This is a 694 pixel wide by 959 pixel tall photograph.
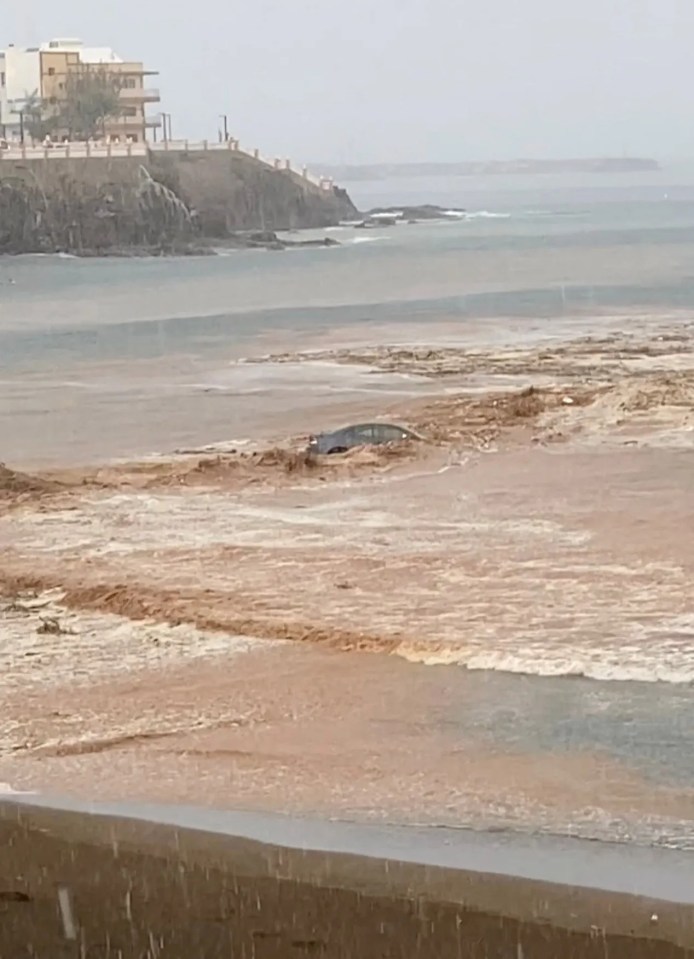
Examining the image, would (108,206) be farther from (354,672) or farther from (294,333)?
(354,672)

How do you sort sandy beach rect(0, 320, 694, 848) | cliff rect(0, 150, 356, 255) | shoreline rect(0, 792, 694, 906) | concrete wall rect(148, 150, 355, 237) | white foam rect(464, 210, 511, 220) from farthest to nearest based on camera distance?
1. white foam rect(464, 210, 511, 220)
2. concrete wall rect(148, 150, 355, 237)
3. cliff rect(0, 150, 356, 255)
4. sandy beach rect(0, 320, 694, 848)
5. shoreline rect(0, 792, 694, 906)

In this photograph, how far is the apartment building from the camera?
4683 inches

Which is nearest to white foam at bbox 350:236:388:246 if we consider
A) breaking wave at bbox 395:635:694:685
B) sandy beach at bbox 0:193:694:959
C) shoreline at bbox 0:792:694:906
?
sandy beach at bbox 0:193:694:959

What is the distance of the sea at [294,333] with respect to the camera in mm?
9867

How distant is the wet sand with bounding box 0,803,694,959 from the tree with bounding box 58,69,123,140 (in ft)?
360

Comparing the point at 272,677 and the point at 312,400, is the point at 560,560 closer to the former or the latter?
the point at 272,677

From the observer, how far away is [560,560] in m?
14.1

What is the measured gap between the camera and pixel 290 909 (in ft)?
19.9

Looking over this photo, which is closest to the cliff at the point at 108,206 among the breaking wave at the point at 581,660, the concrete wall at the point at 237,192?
the concrete wall at the point at 237,192

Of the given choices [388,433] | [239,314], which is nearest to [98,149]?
[239,314]

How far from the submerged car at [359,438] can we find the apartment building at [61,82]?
316 ft

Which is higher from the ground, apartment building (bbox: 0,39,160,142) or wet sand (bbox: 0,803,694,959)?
apartment building (bbox: 0,39,160,142)

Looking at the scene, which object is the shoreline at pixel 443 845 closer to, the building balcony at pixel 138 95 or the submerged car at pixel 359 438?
the submerged car at pixel 359 438

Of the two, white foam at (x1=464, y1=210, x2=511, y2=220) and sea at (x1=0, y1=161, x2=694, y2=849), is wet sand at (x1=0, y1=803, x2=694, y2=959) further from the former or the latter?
white foam at (x1=464, y1=210, x2=511, y2=220)
